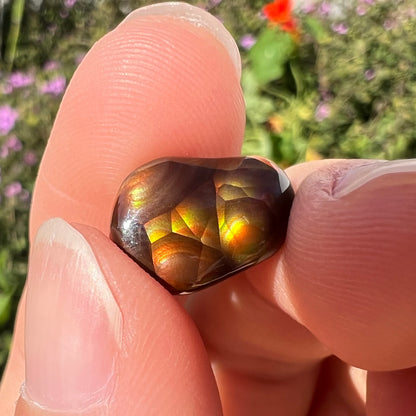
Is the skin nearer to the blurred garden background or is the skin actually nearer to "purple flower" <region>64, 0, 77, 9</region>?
the blurred garden background

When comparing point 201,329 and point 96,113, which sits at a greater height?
point 96,113

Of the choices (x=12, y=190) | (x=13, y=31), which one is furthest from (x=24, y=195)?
(x=13, y=31)

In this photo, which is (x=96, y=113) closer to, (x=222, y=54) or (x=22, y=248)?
(x=222, y=54)

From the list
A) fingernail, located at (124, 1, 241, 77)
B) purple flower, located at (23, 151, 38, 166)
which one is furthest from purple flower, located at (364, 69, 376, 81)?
purple flower, located at (23, 151, 38, 166)

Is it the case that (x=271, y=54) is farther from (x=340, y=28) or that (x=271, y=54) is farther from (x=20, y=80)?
(x=20, y=80)

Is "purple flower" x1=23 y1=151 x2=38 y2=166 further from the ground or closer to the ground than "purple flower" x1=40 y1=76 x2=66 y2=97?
closer to the ground

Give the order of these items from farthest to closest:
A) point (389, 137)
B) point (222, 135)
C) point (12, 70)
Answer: point (12, 70) → point (389, 137) → point (222, 135)

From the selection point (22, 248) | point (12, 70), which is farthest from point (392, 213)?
point (12, 70)
